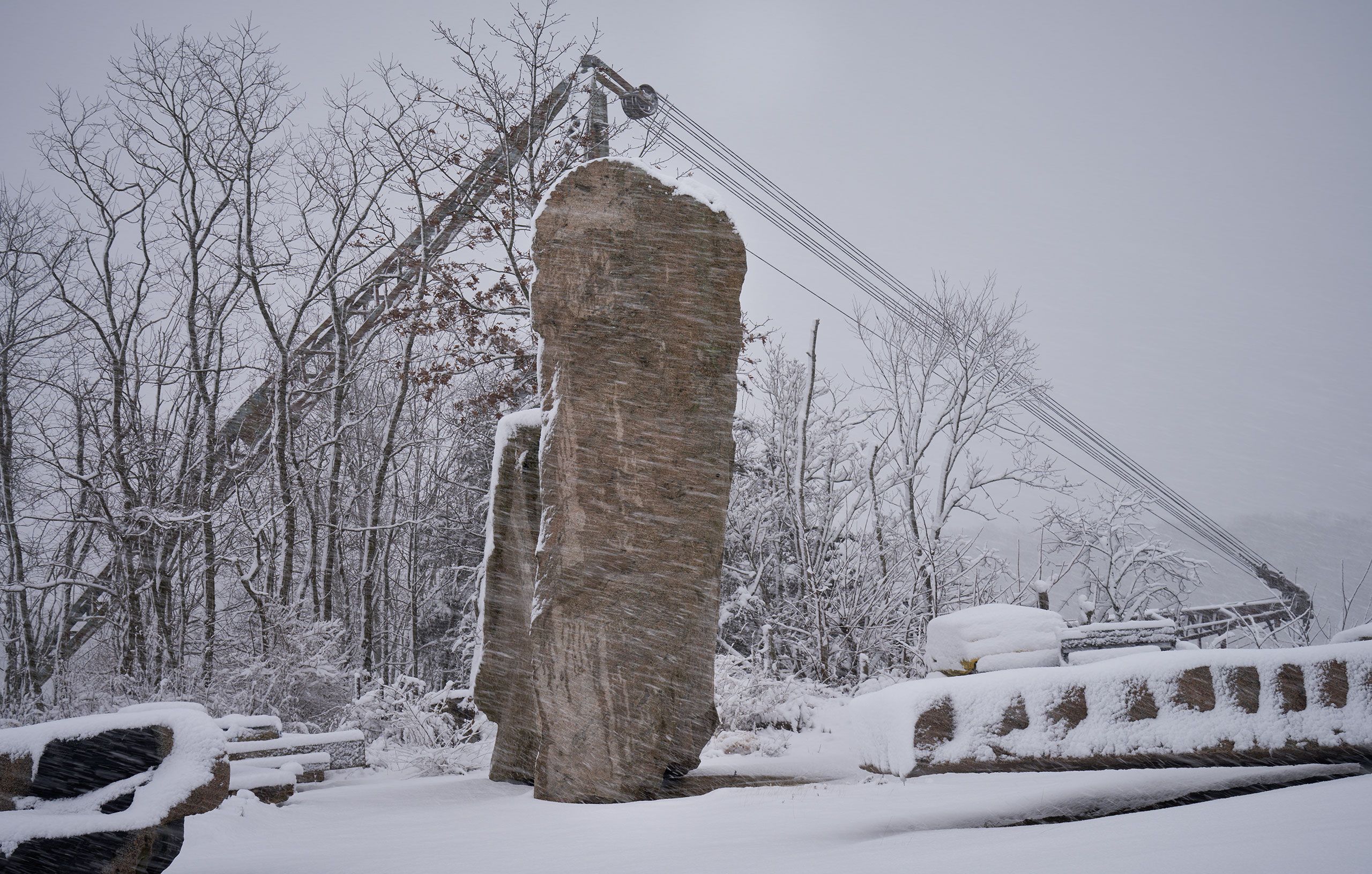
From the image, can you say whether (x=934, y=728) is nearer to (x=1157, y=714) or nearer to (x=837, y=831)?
(x=837, y=831)

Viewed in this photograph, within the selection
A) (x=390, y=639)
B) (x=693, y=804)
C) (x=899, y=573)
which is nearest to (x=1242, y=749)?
(x=693, y=804)

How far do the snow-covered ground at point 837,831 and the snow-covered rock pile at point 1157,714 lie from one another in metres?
0.18

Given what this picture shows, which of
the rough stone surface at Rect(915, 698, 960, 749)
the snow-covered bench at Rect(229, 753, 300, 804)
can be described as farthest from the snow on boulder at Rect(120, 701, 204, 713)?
the snow-covered bench at Rect(229, 753, 300, 804)

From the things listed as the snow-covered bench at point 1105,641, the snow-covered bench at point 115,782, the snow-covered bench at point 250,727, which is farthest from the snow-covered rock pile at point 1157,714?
the snow-covered bench at point 250,727

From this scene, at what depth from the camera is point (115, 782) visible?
2.09m

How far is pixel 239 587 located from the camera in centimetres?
1447

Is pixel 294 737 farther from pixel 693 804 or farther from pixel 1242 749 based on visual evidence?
pixel 1242 749

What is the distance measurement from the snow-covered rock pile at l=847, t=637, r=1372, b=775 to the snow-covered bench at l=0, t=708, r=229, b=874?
7.74 feet

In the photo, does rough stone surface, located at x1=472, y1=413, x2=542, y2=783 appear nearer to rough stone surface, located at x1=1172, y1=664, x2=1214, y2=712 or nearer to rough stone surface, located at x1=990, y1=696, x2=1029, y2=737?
rough stone surface, located at x1=990, y1=696, x2=1029, y2=737

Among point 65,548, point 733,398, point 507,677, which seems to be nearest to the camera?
point 733,398

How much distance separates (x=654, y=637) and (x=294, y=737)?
A: 10.5ft

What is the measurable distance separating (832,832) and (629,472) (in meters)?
2.19

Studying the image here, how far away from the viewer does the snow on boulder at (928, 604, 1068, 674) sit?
4219mm

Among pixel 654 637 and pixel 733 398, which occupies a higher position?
pixel 733 398
